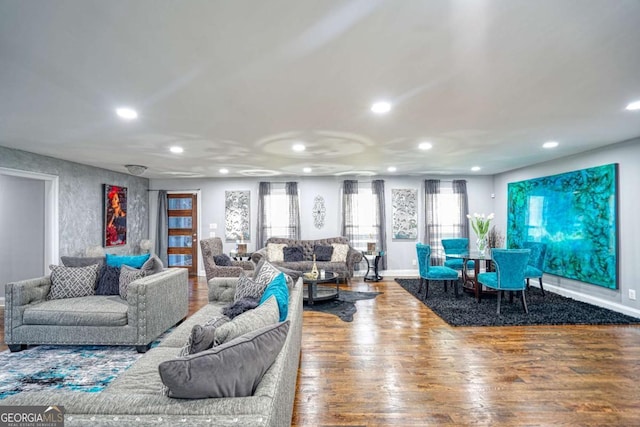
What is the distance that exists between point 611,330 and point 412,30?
4465mm

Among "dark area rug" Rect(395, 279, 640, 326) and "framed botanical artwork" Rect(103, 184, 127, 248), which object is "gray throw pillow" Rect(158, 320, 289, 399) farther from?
"framed botanical artwork" Rect(103, 184, 127, 248)

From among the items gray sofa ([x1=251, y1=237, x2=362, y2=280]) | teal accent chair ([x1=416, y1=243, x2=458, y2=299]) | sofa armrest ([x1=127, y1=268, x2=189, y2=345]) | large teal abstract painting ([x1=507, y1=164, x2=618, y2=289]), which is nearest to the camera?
sofa armrest ([x1=127, y1=268, x2=189, y2=345])

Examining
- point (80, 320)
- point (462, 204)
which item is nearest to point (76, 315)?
point (80, 320)

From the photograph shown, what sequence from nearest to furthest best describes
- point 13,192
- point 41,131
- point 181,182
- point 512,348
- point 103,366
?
1. point 103,366
2. point 512,348
3. point 41,131
4. point 13,192
5. point 181,182

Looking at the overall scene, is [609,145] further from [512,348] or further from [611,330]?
[512,348]

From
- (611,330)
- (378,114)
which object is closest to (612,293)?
(611,330)

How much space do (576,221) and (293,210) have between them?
18.2 feet

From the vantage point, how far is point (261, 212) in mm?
7859

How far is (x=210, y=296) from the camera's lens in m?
3.53

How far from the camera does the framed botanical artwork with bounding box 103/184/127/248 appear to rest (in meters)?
6.46

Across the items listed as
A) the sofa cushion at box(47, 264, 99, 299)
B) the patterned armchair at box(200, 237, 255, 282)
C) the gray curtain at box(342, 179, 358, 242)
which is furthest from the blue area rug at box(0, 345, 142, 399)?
the gray curtain at box(342, 179, 358, 242)

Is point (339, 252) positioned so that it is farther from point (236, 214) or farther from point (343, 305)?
point (236, 214)

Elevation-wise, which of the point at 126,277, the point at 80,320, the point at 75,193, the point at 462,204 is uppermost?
the point at 75,193

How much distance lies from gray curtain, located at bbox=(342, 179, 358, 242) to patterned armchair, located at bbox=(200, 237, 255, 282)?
9.36 feet
